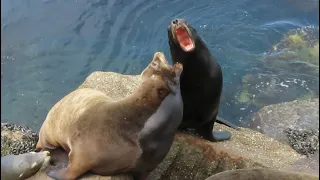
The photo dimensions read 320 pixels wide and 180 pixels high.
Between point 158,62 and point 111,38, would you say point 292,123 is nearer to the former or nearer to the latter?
point 158,62

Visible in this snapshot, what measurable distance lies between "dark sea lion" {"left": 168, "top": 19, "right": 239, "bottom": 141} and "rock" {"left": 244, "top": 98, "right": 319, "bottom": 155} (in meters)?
1.59

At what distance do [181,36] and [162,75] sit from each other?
0.80m

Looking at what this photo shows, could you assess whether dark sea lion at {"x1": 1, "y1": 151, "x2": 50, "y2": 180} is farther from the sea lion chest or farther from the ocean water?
the ocean water

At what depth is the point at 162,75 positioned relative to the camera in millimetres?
3432

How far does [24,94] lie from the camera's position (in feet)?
26.2

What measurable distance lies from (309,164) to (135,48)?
5143mm

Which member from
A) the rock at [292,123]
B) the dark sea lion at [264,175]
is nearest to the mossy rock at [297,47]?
the rock at [292,123]

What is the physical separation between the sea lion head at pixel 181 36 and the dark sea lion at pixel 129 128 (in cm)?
63

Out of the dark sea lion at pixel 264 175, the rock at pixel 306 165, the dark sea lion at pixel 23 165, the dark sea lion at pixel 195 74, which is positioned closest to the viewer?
the dark sea lion at pixel 264 175

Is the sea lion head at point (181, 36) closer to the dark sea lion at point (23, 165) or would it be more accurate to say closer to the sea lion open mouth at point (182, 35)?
the sea lion open mouth at point (182, 35)

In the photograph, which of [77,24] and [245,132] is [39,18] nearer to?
[77,24]

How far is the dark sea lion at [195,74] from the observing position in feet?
13.4


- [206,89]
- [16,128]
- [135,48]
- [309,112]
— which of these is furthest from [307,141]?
[135,48]

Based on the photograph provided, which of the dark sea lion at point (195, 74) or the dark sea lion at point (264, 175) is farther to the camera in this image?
the dark sea lion at point (195, 74)
